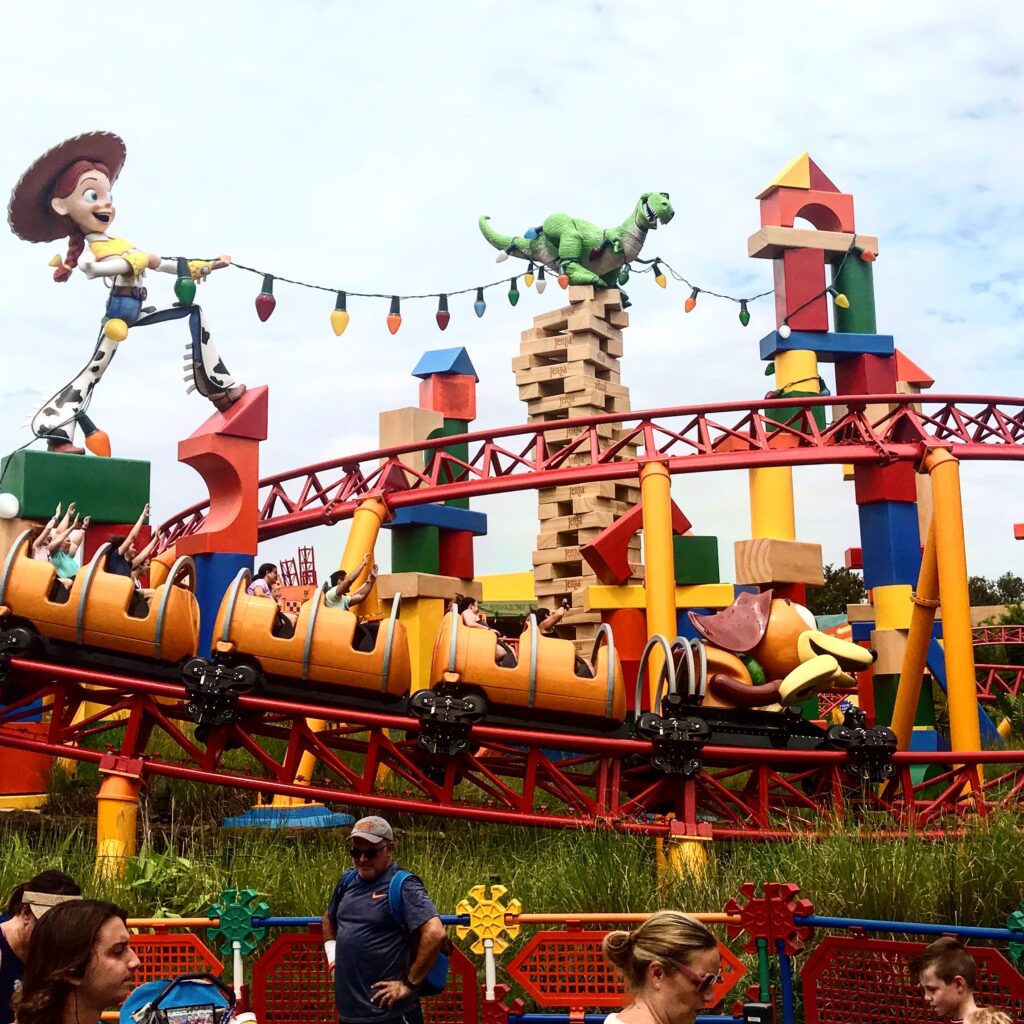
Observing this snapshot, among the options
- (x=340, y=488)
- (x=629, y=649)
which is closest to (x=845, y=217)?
(x=629, y=649)

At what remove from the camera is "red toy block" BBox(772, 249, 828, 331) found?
14859 millimetres

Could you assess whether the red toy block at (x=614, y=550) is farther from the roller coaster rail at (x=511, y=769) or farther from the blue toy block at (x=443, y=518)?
the roller coaster rail at (x=511, y=769)

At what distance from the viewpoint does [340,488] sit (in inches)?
520

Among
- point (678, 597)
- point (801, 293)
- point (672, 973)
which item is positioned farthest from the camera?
point (801, 293)

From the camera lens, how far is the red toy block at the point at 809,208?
50.1ft

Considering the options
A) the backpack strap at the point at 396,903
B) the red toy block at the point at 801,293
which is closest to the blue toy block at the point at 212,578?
the red toy block at the point at 801,293

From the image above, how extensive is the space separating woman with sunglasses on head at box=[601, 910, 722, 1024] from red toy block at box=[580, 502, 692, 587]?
34.1 ft

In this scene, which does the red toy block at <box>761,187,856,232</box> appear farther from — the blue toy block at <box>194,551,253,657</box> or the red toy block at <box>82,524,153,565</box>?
the red toy block at <box>82,524,153,565</box>

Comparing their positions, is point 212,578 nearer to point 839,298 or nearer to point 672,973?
point 839,298

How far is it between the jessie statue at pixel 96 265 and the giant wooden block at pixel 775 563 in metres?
5.14

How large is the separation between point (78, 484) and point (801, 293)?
28.1ft

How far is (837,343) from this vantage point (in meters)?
14.9

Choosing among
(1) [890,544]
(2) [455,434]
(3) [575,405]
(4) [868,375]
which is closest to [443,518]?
(2) [455,434]

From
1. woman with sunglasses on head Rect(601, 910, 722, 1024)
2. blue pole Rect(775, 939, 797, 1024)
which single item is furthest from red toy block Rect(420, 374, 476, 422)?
woman with sunglasses on head Rect(601, 910, 722, 1024)
